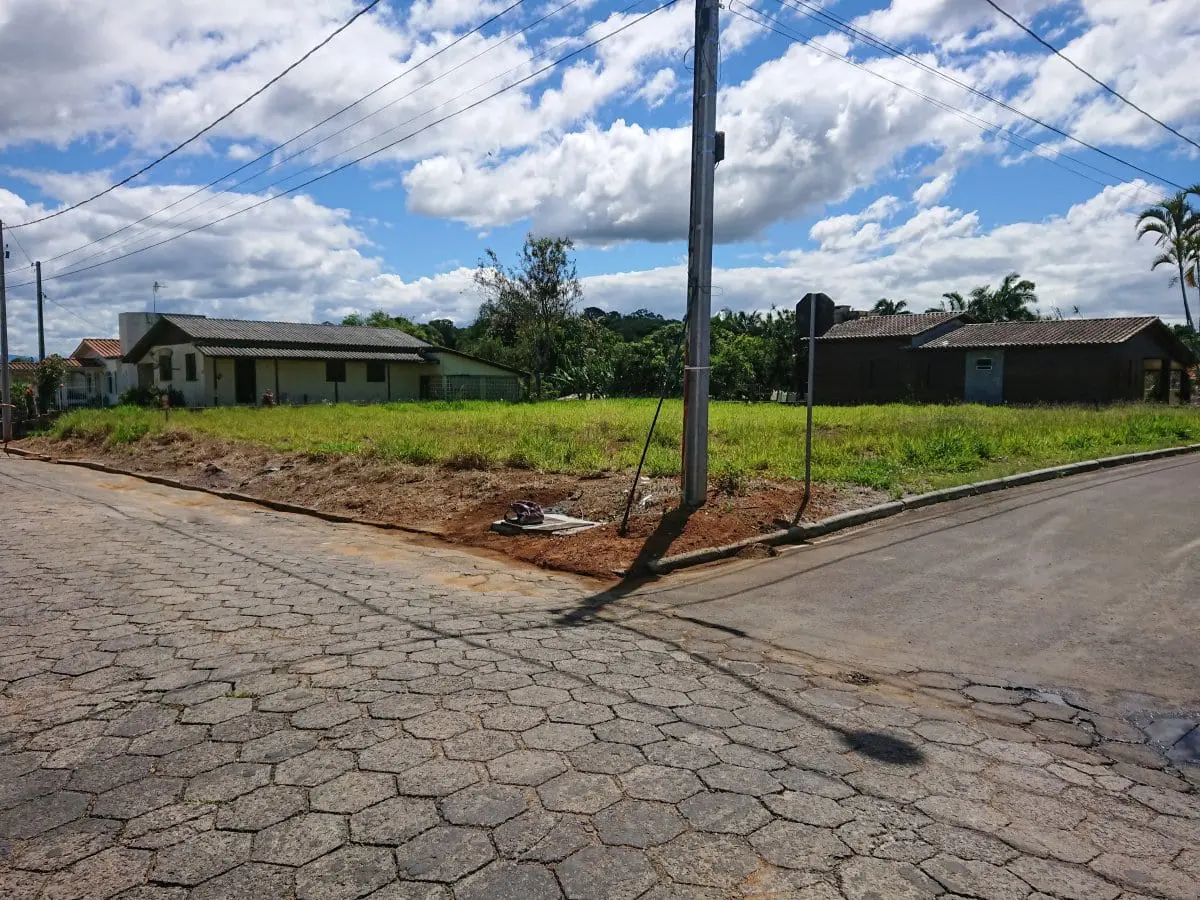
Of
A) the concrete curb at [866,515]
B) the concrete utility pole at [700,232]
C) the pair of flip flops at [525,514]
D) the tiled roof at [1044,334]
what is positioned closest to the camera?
the concrete curb at [866,515]

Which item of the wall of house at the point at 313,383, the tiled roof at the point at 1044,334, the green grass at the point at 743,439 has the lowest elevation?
the green grass at the point at 743,439

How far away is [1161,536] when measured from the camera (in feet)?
28.2

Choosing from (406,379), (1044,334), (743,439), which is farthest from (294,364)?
(1044,334)

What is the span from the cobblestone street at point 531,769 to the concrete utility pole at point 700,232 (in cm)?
358

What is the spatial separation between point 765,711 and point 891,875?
143 centimetres

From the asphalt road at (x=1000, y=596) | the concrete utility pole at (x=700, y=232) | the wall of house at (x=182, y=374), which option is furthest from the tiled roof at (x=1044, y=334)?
the wall of house at (x=182, y=374)

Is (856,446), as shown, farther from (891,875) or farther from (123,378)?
(123,378)

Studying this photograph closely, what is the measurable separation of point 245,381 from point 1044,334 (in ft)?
117

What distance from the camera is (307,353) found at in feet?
132

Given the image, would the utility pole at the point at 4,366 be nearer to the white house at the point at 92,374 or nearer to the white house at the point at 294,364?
the white house at the point at 294,364

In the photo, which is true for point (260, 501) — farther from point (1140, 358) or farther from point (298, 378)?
point (1140, 358)

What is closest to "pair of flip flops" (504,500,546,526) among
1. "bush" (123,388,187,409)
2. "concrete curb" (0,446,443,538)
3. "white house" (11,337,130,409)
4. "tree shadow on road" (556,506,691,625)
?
"concrete curb" (0,446,443,538)

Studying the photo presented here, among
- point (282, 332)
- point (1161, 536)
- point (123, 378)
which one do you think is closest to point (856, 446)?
point (1161, 536)

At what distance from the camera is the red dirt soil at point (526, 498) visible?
8359 millimetres
